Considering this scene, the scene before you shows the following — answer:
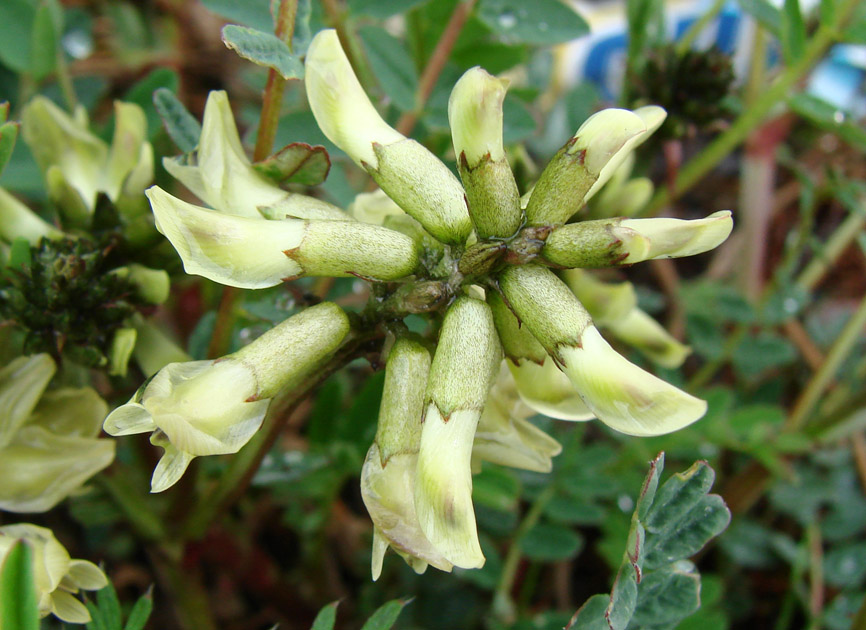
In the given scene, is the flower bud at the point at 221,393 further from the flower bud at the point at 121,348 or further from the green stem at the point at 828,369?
the green stem at the point at 828,369

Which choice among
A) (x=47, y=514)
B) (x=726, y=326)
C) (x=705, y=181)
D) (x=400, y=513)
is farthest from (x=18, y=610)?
(x=705, y=181)

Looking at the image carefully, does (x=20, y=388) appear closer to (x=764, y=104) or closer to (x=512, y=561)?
(x=512, y=561)

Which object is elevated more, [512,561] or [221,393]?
[221,393]

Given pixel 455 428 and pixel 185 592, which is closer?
pixel 455 428

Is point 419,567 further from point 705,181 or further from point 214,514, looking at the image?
point 705,181

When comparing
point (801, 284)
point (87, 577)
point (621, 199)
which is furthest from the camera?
point (801, 284)

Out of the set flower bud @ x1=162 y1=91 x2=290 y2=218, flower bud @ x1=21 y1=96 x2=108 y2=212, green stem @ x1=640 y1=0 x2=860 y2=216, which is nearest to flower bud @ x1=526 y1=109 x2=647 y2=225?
flower bud @ x1=162 y1=91 x2=290 y2=218

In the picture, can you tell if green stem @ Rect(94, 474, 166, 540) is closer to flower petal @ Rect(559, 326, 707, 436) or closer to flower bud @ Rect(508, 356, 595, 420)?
flower bud @ Rect(508, 356, 595, 420)

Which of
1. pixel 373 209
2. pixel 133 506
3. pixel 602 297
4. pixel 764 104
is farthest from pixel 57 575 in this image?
pixel 764 104
